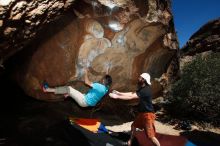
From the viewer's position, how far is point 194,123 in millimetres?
15094

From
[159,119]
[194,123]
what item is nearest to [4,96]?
[159,119]

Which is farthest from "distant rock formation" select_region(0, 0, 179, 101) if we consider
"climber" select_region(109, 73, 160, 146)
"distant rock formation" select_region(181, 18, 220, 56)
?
"distant rock formation" select_region(181, 18, 220, 56)

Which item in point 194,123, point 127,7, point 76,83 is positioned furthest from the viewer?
point 194,123

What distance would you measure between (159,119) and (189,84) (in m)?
2.50

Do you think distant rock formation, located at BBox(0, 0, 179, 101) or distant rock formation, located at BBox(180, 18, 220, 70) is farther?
distant rock formation, located at BBox(180, 18, 220, 70)

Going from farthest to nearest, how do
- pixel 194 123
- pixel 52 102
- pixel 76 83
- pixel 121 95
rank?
pixel 194 123 → pixel 52 102 → pixel 76 83 → pixel 121 95

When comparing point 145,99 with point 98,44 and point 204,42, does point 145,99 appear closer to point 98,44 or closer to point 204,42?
point 98,44

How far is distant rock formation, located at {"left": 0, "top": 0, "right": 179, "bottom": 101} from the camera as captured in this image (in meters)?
8.67

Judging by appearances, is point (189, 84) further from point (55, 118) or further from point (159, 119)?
point (55, 118)

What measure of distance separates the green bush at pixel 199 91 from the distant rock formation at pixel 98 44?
5.85 metres

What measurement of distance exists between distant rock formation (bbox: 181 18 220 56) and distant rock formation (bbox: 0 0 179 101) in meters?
15.8

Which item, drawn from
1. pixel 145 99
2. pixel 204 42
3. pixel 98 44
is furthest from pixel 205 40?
pixel 145 99

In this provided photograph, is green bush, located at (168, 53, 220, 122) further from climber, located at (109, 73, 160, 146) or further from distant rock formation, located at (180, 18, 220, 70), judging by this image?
climber, located at (109, 73, 160, 146)

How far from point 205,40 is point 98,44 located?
1862cm
